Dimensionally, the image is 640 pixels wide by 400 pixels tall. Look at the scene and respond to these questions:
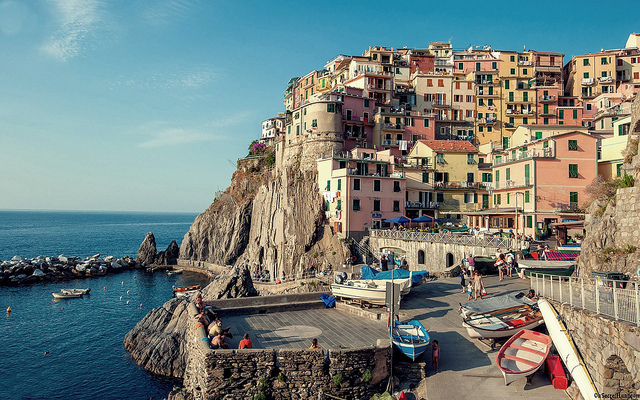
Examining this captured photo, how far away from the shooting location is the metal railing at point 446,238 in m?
34.2

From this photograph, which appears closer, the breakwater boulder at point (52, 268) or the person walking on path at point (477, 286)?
the person walking on path at point (477, 286)

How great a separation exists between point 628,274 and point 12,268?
78900 mm

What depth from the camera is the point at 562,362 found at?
14.1m

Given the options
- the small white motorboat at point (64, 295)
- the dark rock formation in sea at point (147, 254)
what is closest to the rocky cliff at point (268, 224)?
the dark rock formation in sea at point (147, 254)

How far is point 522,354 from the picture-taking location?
14.6 meters

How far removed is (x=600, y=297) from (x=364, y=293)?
10.8 metres

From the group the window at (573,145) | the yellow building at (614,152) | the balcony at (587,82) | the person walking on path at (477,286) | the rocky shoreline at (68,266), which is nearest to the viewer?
the person walking on path at (477,286)

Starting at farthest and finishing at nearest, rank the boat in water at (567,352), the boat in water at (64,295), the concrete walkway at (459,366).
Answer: the boat in water at (64,295), the concrete walkway at (459,366), the boat in water at (567,352)

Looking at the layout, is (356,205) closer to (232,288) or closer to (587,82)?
(232,288)

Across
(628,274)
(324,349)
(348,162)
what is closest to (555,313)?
(628,274)

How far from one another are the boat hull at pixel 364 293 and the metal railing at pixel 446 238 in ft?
55.8

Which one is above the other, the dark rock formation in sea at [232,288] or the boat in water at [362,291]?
the boat in water at [362,291]

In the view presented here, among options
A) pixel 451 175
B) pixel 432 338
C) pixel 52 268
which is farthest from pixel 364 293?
pixel 52 268

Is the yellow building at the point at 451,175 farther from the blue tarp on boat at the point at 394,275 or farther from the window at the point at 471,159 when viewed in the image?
the blue tarp on boat at the point at 394,275
